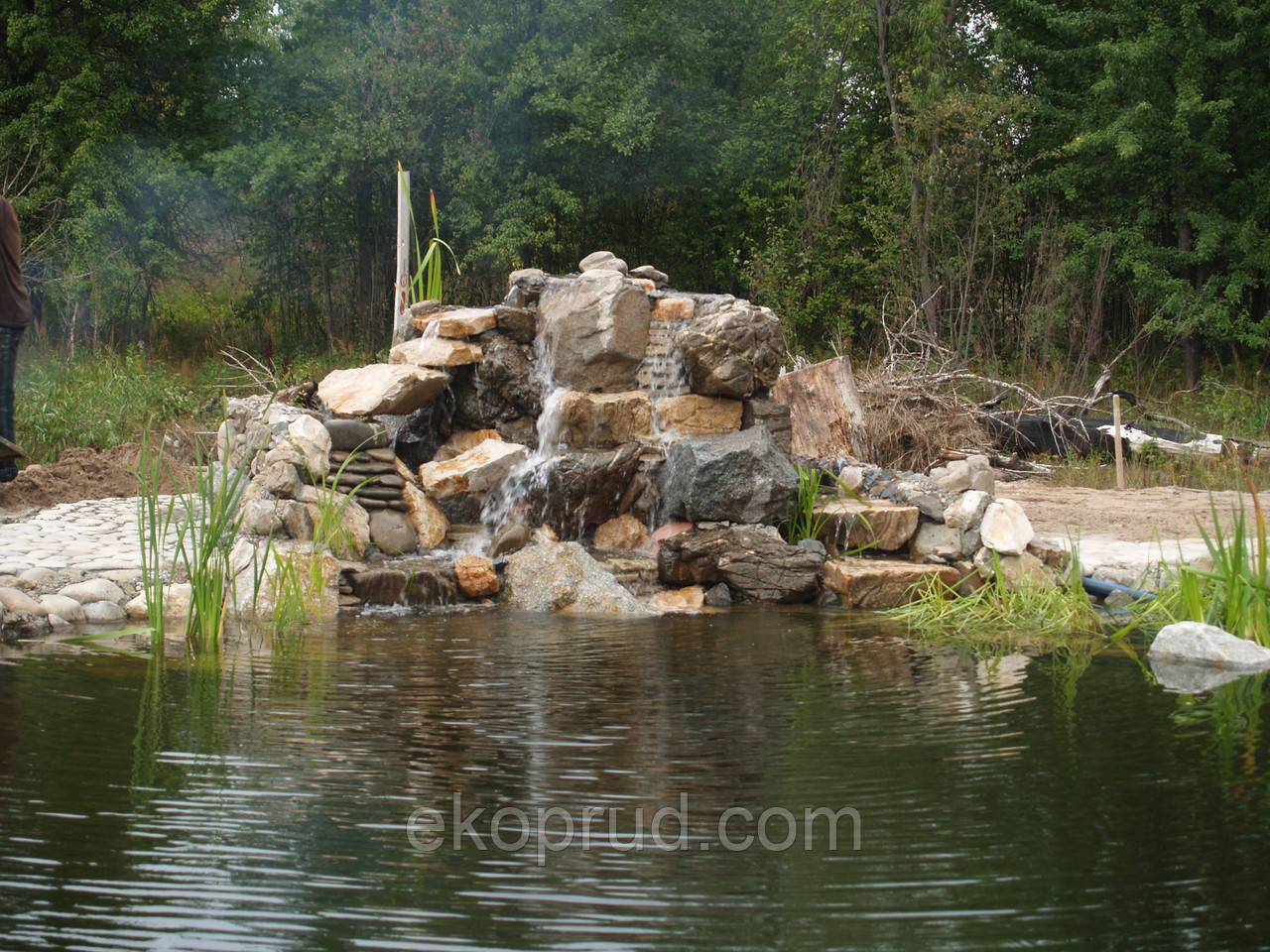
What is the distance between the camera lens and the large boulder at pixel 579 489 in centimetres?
709

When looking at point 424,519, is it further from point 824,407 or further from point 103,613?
point 824,407

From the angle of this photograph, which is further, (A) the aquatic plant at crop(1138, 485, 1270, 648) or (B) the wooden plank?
(B) the wooden plank

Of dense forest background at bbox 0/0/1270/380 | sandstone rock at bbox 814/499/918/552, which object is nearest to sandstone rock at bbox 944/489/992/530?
sandstone rock at bbox 814/499/918/552

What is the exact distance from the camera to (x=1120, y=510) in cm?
779

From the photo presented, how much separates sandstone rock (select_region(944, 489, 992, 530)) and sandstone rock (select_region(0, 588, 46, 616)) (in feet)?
15.9

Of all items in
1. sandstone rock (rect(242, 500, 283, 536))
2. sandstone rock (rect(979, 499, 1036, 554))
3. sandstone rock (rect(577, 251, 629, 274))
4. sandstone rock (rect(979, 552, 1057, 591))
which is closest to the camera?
sandstone rock (rect(979, 552, 1057, 591))

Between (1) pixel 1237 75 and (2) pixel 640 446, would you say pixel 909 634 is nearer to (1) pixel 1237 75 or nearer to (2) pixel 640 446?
(2) pixel 640 446

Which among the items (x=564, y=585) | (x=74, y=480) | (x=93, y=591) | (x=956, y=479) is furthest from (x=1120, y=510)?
(x=74, y=480)

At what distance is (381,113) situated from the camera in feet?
49.6

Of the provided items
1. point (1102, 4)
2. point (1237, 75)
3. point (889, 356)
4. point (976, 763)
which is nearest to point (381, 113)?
point (889, 356)

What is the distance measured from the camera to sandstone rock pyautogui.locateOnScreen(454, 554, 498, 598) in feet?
20.2

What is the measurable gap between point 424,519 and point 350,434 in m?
0.69

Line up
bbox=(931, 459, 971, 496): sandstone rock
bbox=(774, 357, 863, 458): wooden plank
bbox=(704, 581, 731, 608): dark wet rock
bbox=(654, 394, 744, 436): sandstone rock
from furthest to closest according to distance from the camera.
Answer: bbox=(774, 357, 863, 458): wooden plank → bbox=(654, 394, 744, 436): sandstone rock → bbox=(931, 459, 971, 496): sandstone rock → bbox=(704, 581, 731, 608): dark wet rock

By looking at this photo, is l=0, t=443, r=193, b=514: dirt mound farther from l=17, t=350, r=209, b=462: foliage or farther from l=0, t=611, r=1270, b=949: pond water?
l=0, t=611, r=1270, b=949: pond water
